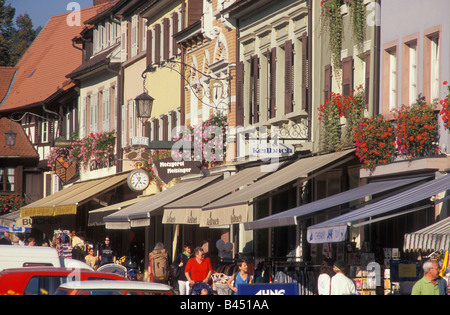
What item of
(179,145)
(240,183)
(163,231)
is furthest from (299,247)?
(163,231)

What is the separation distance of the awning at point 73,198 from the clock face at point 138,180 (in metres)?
3.50

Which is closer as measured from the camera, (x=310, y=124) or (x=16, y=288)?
(x=16, y=288)

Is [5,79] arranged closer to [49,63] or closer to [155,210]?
[49,63]

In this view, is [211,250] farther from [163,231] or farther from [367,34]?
[367,34]

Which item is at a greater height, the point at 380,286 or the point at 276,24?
the point at 276,24

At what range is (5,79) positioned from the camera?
222 feet

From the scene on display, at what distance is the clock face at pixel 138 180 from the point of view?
1356 inches

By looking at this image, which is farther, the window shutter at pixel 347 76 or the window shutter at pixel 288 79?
the window shutter at pixel 288 79

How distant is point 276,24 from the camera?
1051 inches

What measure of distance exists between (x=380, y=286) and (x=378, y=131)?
12.0ft

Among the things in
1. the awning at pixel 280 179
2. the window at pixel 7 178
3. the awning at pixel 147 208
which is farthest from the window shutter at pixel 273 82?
the window at pixel 7 178

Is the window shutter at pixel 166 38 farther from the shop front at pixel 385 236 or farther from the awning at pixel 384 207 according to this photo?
the awning at pixel 384 207

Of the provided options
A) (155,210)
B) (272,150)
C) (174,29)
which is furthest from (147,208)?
(174,29)

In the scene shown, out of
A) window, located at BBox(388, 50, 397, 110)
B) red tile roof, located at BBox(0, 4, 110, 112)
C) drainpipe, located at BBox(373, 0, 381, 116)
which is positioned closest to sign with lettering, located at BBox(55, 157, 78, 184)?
red tile roof, located at BBox(0, 4, 110, 112)
